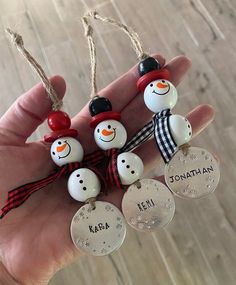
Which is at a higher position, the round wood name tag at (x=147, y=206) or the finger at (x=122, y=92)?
the finger at (x=122, y=92)

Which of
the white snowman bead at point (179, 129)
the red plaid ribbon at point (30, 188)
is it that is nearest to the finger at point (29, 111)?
the red plaid ribbon at point (30, 188)

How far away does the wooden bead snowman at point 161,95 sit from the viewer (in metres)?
0.68

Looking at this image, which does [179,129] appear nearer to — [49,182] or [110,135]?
[110,135]

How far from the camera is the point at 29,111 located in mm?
766

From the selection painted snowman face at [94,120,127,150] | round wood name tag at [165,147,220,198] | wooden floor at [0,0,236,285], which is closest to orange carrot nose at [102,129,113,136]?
painted snowman face at [94,120,127,150]

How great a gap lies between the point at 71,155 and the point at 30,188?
0.08 meters

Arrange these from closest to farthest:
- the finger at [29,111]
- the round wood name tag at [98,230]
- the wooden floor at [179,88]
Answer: the round wood name tag at [98,230] → the finger at [29,111] → the wooden floor at [179,88]

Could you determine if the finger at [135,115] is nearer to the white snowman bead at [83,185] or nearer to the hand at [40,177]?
the hand at [40,177]

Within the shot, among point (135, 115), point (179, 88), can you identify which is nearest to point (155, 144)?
point (135, 115)

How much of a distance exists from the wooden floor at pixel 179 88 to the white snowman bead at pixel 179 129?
303 millimetres

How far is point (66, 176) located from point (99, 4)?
68cm

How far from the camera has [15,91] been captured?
113 centimetres

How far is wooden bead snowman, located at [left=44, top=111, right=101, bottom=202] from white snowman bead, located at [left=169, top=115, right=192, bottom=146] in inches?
5.3

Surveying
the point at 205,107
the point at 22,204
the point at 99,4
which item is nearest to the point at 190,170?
the point at 205,107
